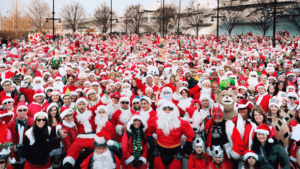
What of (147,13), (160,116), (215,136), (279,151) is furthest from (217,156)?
(147,13)

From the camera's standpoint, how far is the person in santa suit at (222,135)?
3.84m

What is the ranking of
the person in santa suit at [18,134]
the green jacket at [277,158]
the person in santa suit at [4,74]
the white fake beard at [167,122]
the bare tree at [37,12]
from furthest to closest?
the bare tree at [37,12] < the person in santa suit at [4,74] < the person in santa suit at [18,134] < the white fake beard at [167,122] < the green jacket at [277,158]

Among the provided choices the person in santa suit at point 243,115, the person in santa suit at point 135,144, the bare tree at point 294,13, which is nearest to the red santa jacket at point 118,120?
the person in santa suit at point 135,144

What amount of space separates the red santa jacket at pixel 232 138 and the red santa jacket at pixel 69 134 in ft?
8.53

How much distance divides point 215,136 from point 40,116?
3087 mm

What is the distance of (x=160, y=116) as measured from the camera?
418 cm

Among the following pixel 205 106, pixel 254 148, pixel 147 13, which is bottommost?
pixel 254 148

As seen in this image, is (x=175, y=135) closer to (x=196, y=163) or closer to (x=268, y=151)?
(x=196, y=163)

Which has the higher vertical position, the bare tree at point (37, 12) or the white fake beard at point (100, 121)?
the bare tree at point (37, 12)

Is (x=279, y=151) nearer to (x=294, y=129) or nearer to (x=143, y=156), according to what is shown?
(x=294, y=129)

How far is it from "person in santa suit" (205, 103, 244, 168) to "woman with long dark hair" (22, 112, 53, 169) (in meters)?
2.81

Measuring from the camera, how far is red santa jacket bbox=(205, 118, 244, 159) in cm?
381

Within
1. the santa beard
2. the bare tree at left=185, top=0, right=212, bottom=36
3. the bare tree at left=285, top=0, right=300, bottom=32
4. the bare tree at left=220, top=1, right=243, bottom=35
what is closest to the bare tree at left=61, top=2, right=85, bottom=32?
the bare tree at left=185, top=0, right=212, bottom=36

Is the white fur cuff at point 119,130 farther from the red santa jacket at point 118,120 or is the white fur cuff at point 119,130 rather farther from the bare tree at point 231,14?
the bare tree at point 231,14
